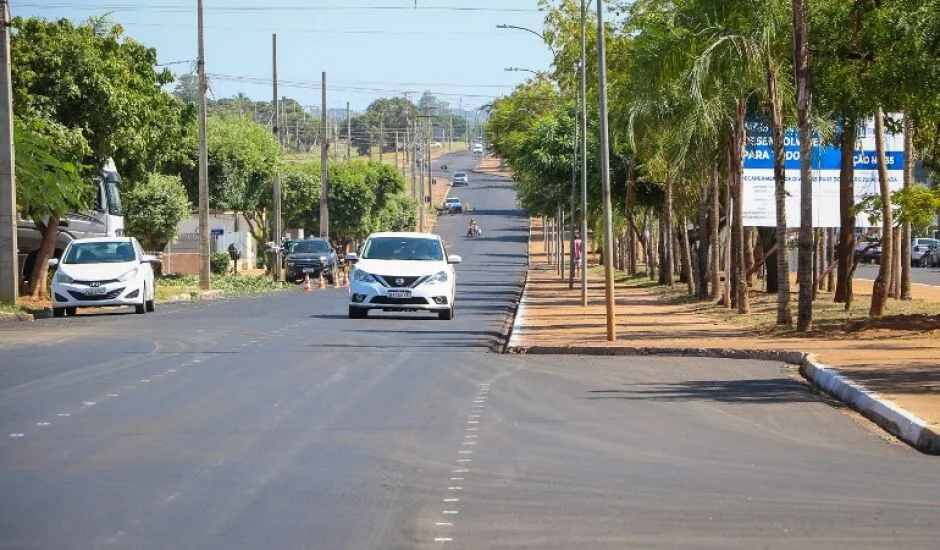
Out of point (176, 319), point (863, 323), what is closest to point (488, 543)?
point (863, 323)

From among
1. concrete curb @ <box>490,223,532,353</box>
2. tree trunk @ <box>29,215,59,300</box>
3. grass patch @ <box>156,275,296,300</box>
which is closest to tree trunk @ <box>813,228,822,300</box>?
concrete curb @ <box>490,223,532,353</box>

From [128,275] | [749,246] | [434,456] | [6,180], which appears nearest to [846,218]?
[749,246]

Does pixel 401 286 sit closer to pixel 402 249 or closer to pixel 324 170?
pixel 402 249

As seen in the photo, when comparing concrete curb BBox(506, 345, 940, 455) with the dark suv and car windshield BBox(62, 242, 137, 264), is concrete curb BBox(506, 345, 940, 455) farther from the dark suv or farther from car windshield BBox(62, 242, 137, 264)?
the dark suv

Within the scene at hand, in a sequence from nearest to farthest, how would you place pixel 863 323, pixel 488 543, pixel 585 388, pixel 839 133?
pixel 488 543, pixel 585 388, pixel 863 323, pixel 839 133

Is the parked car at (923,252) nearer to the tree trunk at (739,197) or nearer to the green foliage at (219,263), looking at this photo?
the green foliage at (219,263)

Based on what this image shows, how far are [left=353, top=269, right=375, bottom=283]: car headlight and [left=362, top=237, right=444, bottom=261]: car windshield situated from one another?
1.09m

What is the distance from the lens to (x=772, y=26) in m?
29.4

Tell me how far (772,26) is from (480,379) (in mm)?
12813

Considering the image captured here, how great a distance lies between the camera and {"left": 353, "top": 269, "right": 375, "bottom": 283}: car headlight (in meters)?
33.3

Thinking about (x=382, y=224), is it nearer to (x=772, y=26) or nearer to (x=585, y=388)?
(x=772, y=26)

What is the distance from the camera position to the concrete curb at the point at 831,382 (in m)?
13.1

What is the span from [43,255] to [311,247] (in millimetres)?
24290

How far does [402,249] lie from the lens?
34906mm
